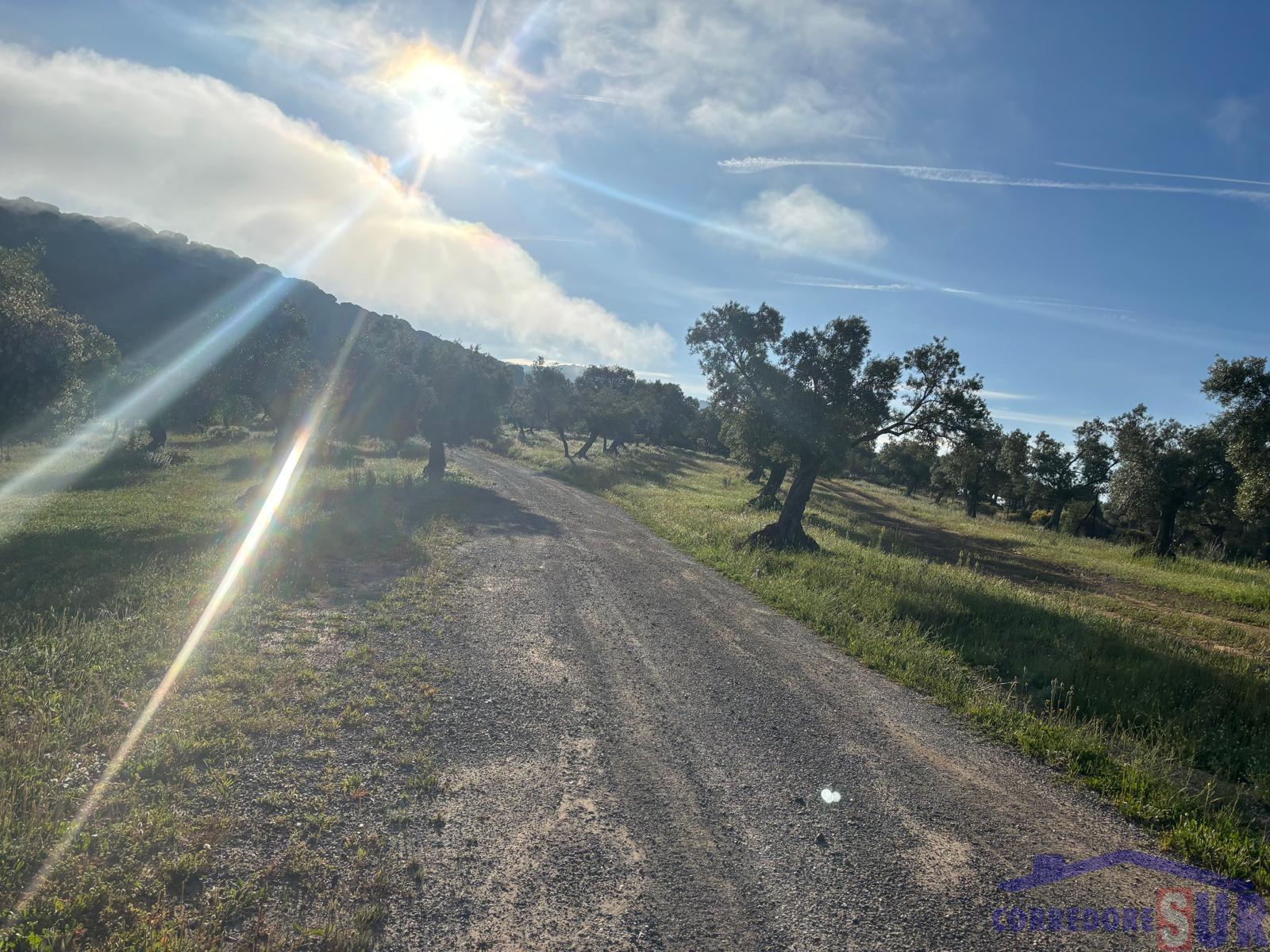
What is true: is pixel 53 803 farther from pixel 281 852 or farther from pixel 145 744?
pixel 281 852

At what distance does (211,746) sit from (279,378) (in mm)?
24364

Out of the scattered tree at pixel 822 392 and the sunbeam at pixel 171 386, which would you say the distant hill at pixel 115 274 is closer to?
the sunbeam at pixel 171 386

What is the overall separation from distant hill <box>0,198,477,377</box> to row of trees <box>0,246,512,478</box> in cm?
9407

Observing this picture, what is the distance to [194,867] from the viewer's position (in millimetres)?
4367

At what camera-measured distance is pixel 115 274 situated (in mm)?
142875

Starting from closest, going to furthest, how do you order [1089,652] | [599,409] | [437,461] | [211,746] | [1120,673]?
[211,746]
[1120,673]
[1089,652]
[437,461]
[599,409]

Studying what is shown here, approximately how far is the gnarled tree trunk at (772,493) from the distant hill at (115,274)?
105659mm

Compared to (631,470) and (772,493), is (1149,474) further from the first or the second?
(631,470)

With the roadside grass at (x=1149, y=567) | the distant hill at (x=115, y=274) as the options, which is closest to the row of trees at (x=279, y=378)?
the roadside grass at (x=1149, y=567)

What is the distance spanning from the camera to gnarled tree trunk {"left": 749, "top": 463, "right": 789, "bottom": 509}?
119 feet

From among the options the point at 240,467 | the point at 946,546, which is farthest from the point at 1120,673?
the point at 240,467

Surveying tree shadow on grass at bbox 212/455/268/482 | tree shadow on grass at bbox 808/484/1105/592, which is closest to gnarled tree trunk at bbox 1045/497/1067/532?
tree shadow on grass at bbox 808/484/1105/592

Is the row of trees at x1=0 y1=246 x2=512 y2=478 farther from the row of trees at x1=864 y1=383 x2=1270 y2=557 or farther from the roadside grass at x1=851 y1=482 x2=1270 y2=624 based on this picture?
the roadside grass at x1=851 y1=482 x2=1270 y2=624

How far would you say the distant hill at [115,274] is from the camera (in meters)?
123
